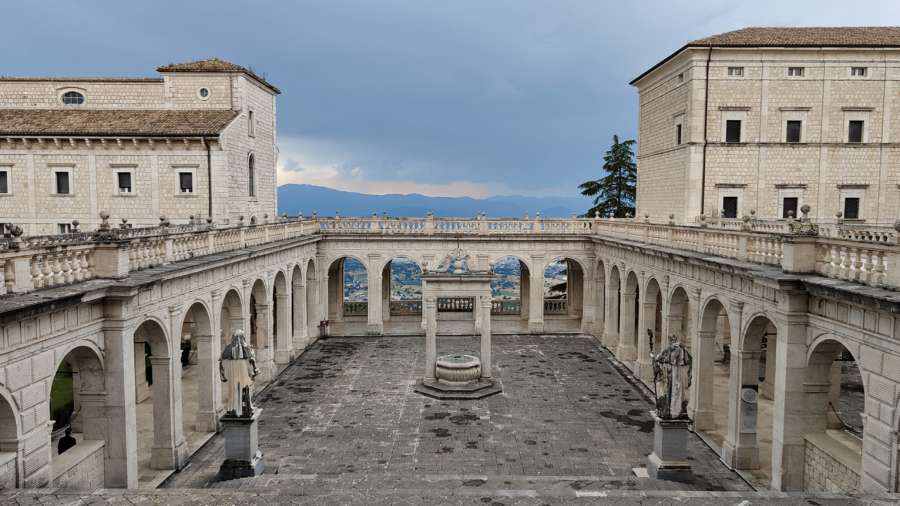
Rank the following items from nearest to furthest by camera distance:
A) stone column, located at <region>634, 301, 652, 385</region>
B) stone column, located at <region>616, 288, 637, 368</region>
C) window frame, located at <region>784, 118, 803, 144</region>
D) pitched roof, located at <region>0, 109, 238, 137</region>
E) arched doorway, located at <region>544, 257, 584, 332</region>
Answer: stone column, located at <region>634, 301, 652, 385</region> < stone column, located at <region>616, 288, 637, 368</region> < pitched roof, located at <region>0, 109, 238, 137</region> < window frame, located at <region>784, 118, 803, 144</region> < arched doorway, located at <region>544, 257, 584, 332</region>

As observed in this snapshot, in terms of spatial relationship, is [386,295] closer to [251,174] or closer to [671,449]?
[251,174]

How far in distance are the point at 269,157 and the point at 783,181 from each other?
94.5 ft

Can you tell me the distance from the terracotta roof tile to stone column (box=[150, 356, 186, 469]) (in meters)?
27.0

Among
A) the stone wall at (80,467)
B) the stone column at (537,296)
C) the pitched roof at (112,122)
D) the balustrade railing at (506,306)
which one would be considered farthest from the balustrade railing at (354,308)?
the stone wall at (80,467)

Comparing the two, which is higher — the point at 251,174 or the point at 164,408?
the point at 251,174

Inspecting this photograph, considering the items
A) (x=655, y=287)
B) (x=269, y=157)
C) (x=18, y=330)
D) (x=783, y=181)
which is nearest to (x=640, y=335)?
(x=655, y=287)

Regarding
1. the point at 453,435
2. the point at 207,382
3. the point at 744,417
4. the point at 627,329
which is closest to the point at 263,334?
the point at 207,382

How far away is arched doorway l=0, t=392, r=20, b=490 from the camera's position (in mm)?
10125

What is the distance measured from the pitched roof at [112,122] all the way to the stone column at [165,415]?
56.2 feet

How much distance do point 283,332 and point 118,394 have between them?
52.1 feet

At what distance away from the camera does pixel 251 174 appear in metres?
35.1

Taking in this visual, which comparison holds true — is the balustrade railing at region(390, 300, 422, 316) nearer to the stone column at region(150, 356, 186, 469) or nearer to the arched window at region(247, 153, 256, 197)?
the arched window at region(247, 153, 256, 197)

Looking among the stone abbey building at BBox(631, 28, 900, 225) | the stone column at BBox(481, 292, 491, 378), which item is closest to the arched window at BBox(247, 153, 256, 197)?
the stone column at BBox(481, 292, 491, 378)

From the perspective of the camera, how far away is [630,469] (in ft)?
55.1
